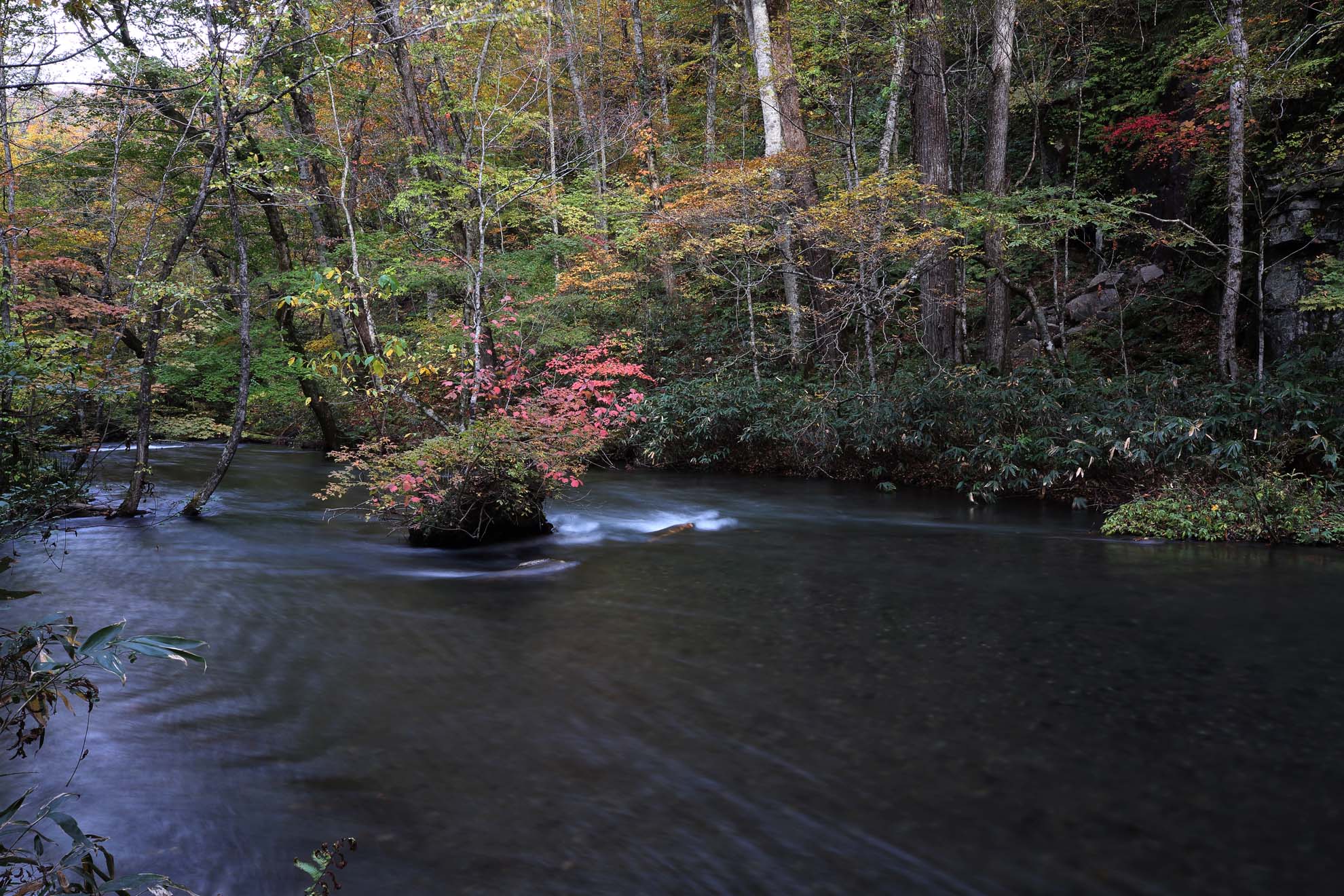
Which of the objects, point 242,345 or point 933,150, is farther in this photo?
point 933,150

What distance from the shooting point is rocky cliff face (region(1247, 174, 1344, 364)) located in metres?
10.3

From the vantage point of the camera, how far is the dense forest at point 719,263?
8.09 metres

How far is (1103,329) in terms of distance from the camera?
14172mm

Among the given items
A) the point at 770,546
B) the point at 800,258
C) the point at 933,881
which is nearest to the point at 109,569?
the point at 770,546

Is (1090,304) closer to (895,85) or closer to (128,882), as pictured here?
(895,85)

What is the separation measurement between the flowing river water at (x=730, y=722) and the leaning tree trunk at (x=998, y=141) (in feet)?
19.4

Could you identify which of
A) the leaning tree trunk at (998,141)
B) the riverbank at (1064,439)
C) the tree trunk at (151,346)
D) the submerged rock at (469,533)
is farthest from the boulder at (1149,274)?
the tree trunk at (151,346)

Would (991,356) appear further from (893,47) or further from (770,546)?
(770,546)

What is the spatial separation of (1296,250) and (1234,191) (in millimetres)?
1649

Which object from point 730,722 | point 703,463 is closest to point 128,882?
point 730,722

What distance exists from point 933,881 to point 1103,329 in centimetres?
1402

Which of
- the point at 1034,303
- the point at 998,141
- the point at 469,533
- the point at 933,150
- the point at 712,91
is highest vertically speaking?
the point at 712,91

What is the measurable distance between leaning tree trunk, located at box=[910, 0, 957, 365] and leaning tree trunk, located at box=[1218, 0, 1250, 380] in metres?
3.75

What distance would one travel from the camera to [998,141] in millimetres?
12617
